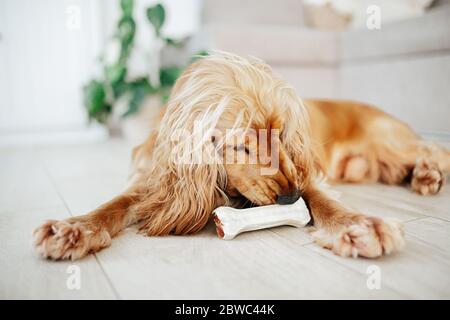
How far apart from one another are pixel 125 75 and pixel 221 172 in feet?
9.68

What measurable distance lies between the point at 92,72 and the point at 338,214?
4.07 metres

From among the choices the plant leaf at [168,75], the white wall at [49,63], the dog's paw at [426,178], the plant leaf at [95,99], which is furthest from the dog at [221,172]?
the white wall at [49,63]

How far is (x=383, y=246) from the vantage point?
1.09 m

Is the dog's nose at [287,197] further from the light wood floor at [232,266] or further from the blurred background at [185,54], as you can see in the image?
the blurred background at [185,54]

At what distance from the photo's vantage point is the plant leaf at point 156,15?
3682 millimetres

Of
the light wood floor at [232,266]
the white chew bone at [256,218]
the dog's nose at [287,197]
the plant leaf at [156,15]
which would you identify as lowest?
the light wood floor at [232,266]

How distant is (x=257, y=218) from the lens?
1283 mm

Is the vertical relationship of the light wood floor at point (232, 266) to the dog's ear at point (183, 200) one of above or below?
below

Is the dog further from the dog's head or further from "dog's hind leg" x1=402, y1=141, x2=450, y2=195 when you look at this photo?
"dog's hind leg" x1=402, y1=141, x2=450, y2=195

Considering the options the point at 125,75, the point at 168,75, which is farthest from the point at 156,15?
the point at 125,75

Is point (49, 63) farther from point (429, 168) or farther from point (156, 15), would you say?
point (429, 168)

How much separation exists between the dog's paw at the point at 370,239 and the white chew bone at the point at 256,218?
205 mm

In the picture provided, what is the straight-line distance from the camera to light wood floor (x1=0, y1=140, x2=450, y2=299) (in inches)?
36.4
